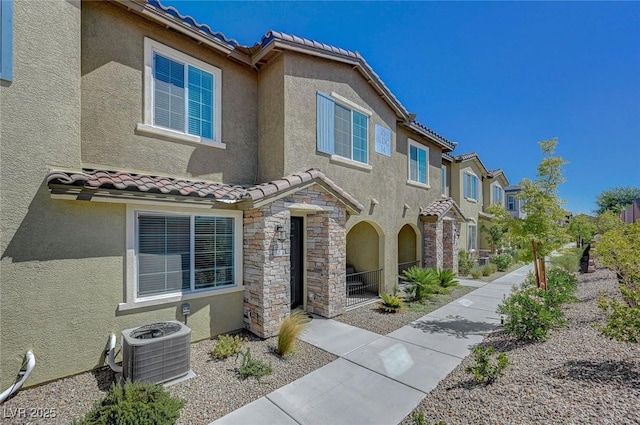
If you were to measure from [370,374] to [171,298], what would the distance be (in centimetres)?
541

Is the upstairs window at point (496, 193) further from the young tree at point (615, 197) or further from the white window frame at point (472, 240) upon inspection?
the young tree at point (615, 197)

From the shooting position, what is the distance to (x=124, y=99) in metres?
7.05

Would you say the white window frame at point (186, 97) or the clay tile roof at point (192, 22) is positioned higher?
the clay tile roof at point (192, 22)

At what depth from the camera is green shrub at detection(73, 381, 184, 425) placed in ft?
12.3

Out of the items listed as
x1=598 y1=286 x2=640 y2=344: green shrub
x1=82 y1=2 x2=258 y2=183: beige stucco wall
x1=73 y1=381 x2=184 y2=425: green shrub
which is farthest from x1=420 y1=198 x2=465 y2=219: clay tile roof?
x1=73 y1=381 x2=184 y2=425: green shrub

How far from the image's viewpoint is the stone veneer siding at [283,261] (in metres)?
7.90

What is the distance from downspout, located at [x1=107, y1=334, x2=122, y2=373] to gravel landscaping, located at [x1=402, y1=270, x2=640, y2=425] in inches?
236

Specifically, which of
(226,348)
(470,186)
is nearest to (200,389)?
(226,348)

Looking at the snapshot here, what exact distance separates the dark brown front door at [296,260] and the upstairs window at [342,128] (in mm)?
2997

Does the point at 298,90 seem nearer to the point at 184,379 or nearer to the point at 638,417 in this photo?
the point at 184,379

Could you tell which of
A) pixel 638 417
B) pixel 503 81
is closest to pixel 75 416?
pixel 638 417

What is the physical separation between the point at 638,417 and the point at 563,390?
0.96 m

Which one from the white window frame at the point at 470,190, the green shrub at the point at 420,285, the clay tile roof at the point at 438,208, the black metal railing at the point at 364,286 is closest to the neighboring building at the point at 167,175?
the black metal railing at the point at 364,286

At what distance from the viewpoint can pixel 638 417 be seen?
382 centimetres
